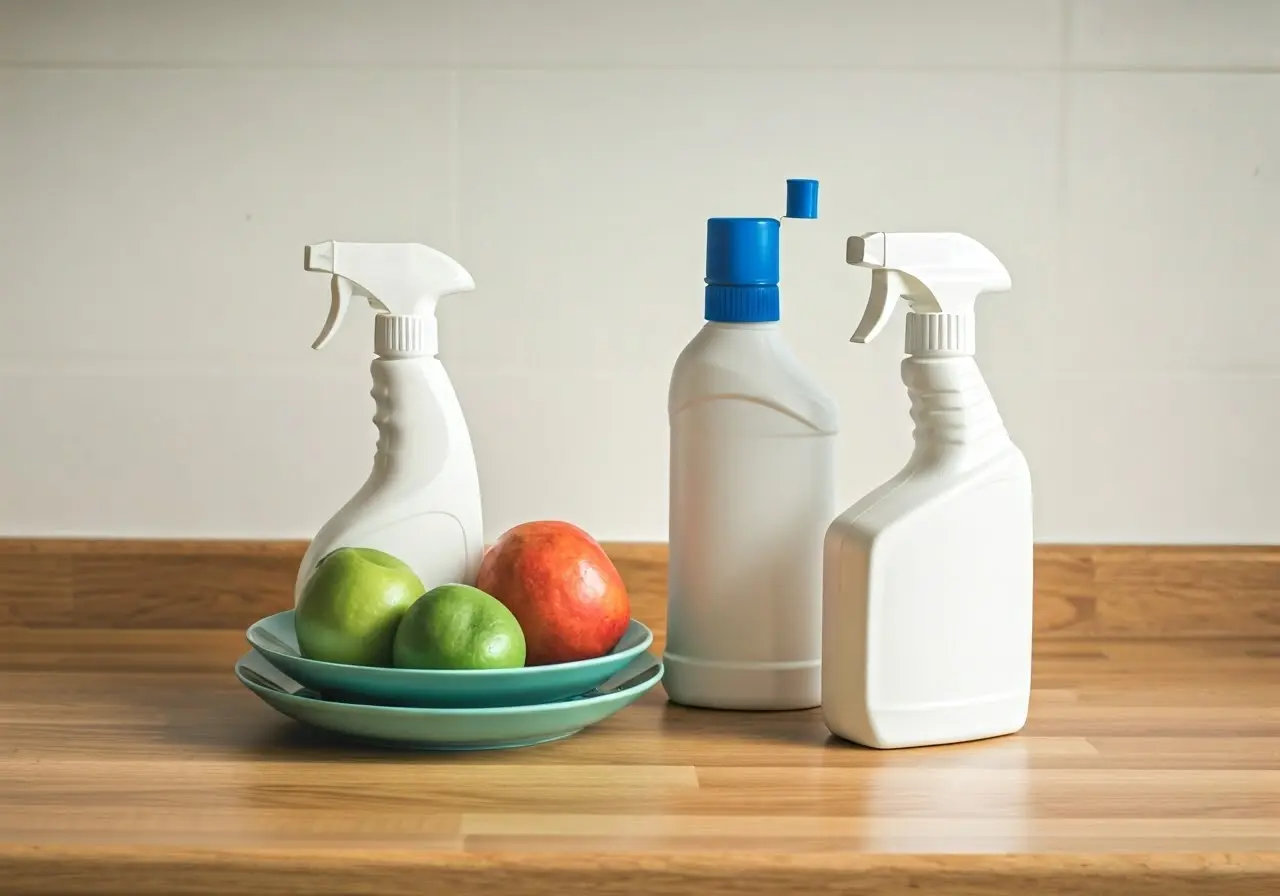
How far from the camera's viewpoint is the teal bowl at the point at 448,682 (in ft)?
2.75

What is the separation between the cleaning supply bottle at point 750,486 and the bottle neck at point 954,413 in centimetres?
8

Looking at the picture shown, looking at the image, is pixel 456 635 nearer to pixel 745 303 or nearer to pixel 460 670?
pixel 460 670

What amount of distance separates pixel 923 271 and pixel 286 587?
62cm

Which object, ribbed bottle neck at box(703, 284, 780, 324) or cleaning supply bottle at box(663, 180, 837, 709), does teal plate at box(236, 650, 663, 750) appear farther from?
ribbed bottle neck at box(703, 284, 780, 324)

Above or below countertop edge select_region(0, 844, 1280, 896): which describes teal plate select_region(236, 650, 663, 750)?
above

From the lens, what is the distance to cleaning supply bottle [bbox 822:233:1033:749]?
2.90 ft

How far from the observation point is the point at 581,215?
122cm

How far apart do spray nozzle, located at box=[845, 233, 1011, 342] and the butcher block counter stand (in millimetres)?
285

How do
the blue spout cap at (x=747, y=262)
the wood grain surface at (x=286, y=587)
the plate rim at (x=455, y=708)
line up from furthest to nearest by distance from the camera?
the wood grain surface at (x=286, y=587)
the blue spout cap at (x=747, y=262)
the plate rim at (x=455, y=708)

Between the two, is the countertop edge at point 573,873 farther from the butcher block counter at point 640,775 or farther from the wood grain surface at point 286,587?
the wood grain surface at point 286,587

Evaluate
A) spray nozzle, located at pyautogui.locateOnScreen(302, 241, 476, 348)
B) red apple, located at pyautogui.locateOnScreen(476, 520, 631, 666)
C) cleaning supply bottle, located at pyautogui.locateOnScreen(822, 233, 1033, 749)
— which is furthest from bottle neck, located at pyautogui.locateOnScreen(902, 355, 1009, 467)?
spray nozzle, located at pyautogui.locateOnScreen(302, 241, 476, 348)

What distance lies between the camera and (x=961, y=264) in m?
0.92

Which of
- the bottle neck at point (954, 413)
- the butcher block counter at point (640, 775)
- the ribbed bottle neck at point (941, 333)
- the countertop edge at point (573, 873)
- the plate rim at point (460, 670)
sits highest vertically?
the ribbed bottle neck at point (941, 333)

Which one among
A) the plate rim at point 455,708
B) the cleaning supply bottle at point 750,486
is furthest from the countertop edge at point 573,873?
the cleaning supply bottle at point 750,486
